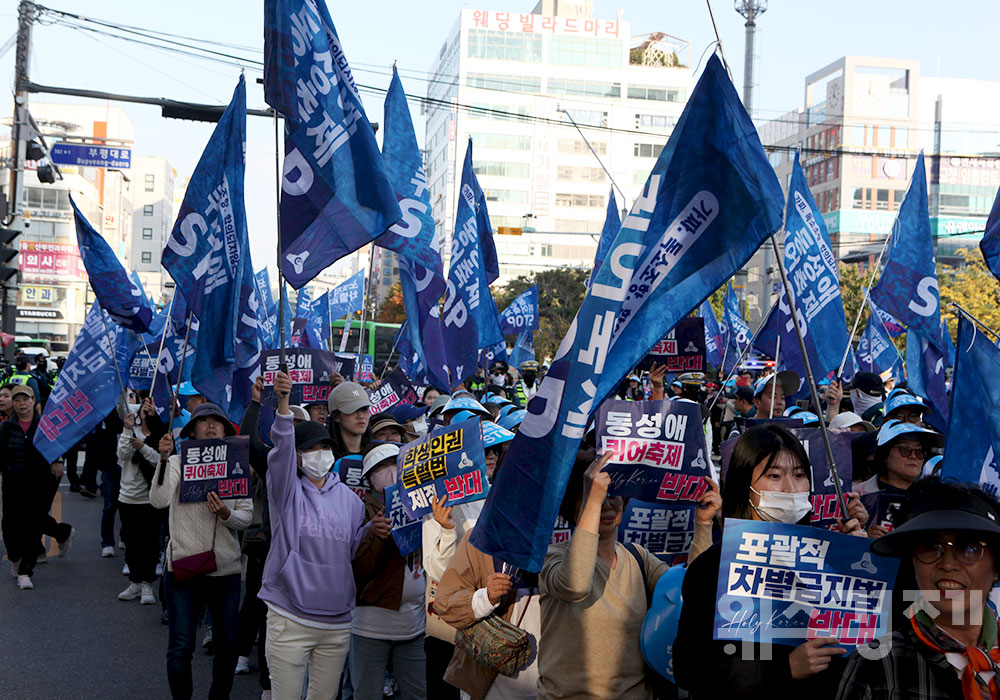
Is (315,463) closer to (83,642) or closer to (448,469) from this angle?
(448,469)

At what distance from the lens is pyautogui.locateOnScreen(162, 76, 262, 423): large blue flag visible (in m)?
7.93

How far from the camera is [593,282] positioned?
3.61 meters

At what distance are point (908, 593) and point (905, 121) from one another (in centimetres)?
8947

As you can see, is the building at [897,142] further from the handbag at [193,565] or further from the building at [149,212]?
the handbag at [193,565]

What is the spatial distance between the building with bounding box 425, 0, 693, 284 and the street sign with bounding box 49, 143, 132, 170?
84476 millimetres

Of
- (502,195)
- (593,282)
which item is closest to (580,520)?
(593,282)

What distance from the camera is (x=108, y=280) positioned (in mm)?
10156

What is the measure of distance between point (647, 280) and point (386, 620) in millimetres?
2568

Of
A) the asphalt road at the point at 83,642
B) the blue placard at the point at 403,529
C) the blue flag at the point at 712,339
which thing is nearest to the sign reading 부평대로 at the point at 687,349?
the blue placard at the point at 403,529

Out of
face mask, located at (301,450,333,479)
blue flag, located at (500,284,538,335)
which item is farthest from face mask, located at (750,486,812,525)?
blue flag, located at (500,284,538,335)

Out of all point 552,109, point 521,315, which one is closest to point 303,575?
point 521,315

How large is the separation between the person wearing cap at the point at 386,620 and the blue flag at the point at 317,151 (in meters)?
1.61

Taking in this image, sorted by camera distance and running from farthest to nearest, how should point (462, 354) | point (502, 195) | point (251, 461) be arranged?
point (502, 195), point (462, 354), point (251, 461)

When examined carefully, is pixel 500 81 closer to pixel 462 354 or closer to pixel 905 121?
pixel 905 121
